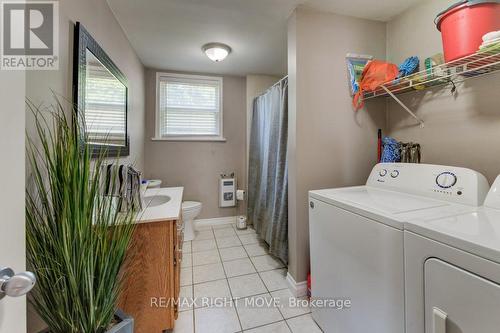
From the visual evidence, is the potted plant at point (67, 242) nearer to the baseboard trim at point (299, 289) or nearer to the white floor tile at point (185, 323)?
the white floor tile at point (185, 323)

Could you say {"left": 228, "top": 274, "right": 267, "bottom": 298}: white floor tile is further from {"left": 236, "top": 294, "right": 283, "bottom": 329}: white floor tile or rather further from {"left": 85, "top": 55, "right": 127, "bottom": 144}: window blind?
{"left": 85, "top": 55, "right": 127, "bottom": 144}: window blind

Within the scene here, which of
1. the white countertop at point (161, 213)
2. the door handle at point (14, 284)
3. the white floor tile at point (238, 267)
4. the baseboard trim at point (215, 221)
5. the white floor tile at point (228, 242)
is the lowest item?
the white floor tile at point (238, 267)

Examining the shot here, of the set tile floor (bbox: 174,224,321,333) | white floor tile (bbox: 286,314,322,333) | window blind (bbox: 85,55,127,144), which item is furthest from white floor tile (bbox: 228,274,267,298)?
window blind (bbox: 85,55,127,144)

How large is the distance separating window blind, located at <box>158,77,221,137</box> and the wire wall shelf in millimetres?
2108

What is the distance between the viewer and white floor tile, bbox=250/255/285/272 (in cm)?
214

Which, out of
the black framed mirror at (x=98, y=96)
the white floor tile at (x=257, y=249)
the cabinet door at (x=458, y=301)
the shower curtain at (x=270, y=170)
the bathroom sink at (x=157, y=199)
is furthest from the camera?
the white floor tile at (x=257, y=249)

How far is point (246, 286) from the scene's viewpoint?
1.86 m

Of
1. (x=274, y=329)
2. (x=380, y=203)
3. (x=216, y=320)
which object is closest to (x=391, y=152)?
(x=380, y=203)

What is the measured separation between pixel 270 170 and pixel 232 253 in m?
1.03

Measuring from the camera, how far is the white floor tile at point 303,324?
56.0 inches

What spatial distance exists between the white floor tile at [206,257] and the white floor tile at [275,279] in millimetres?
551

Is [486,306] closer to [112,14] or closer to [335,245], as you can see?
[335,245]

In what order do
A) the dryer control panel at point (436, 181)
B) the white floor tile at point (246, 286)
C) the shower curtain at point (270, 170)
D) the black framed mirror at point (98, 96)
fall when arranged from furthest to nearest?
the shower curtain at point (270, 170) < the white floor tile at point (246, 286) < the black framed mirror at point (98, 96) < the dryer control panel at point (436, 181)

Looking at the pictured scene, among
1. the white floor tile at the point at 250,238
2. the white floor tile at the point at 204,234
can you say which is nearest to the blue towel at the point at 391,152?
the white floor tile at the point at 250,238
